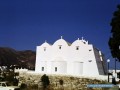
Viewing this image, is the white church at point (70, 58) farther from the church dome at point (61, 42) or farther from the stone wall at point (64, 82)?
the stone wall at point (64, 82)

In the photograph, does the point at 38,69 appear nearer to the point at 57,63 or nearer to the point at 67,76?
the point at 57,63

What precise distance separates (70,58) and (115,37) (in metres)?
24.0

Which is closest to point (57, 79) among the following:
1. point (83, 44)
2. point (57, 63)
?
point (57, 63)

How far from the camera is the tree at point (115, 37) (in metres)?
43.6

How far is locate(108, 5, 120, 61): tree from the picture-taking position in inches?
1717

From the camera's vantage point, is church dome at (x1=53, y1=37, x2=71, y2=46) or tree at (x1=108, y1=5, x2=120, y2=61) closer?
tree at (x1=108, y1=5, x2=120, y2=61)

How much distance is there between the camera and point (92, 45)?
6581 centimetres

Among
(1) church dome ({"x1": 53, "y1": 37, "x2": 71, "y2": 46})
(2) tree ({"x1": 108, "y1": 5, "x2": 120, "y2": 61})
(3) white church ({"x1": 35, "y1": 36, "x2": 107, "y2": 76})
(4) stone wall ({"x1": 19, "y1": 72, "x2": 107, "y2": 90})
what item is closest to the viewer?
(2) tree ({"x1": 108, "y1": 5, "x2": 120, "y2": 61})

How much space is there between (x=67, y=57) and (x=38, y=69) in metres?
6.92

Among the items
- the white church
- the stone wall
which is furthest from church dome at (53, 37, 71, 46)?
the stone wall

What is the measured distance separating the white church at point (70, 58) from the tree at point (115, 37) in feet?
65.6

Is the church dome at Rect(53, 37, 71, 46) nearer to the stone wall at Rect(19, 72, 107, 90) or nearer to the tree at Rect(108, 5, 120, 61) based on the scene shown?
the stone wall at Rect(19, 72, 107, 90)

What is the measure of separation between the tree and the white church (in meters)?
20.0

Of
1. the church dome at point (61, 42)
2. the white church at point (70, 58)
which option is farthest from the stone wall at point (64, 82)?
the church dome at point (61, 42)
